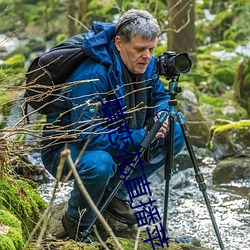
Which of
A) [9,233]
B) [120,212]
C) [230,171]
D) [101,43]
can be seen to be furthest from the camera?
[230,171]

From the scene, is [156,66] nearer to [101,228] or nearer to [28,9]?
[101,228]

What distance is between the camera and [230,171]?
6121 millimetres

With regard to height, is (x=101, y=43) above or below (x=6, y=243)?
above

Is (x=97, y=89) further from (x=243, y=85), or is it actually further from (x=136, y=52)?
(x=243, y=85)

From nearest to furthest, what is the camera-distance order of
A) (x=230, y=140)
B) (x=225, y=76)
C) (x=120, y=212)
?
(x=120, y=212), (x=230, y=140), (x=225, y=76)

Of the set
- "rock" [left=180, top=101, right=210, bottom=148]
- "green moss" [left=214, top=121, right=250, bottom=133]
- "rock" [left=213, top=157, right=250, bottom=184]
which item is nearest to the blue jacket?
"rock" [left=213, top=157, right=250, bottom=184]

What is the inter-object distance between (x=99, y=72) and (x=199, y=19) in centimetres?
1079

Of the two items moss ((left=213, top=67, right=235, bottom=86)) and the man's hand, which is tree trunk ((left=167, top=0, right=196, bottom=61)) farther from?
the man's hand

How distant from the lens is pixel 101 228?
3.62 m

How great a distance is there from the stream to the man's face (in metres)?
1.20

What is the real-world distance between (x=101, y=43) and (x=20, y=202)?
974mm

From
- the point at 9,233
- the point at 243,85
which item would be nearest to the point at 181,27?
the point at 243,85

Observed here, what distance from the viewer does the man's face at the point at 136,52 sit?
327 cm

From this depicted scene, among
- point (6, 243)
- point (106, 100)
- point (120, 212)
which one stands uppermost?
point (106, 100)
